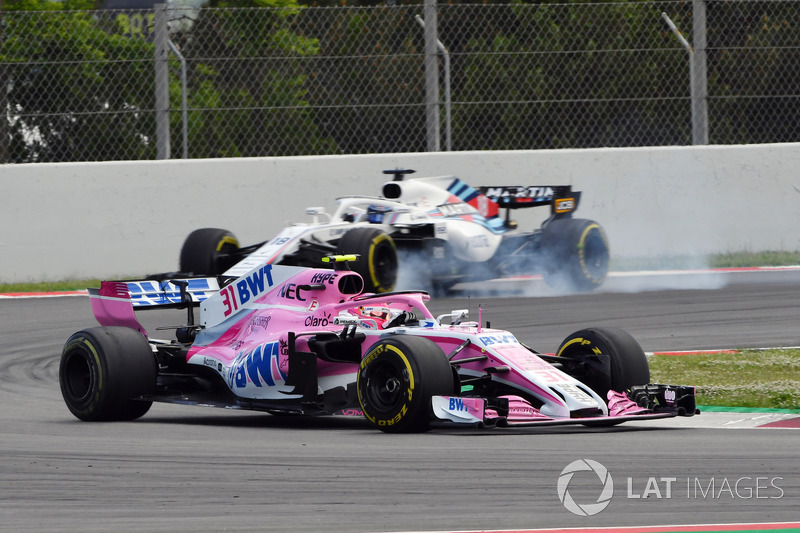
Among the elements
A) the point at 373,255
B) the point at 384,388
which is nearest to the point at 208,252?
the point at 373,255

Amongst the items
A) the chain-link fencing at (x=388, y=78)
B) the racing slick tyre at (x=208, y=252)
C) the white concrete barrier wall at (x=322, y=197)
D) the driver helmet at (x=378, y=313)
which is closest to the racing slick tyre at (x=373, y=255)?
the racing slick tyre at (x=208, y=252)

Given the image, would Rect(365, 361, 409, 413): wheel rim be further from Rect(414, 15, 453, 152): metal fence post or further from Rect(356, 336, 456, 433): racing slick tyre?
Rect(414, 15, 453, 152): metal fence post

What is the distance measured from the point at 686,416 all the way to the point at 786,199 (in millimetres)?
10060

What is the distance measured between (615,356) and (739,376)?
83.2 inches

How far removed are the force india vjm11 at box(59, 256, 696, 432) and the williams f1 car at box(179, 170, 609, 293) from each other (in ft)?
16.9

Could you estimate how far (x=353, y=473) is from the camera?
21.5 ft

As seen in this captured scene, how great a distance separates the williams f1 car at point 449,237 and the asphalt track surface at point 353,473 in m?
4.92

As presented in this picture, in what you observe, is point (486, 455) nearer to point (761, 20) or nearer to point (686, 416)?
point (686, 416)

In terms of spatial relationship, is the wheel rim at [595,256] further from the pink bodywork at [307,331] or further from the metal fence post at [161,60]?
the pink bodywork at [307,331]

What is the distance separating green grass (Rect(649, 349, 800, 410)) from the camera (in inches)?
350

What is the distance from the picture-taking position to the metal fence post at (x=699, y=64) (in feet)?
56.9

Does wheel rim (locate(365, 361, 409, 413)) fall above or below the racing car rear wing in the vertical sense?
below

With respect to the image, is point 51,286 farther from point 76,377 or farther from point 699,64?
point 699,64

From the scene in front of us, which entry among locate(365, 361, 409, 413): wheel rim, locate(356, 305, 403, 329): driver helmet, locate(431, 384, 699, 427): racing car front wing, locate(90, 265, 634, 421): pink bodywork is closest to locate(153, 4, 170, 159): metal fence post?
locate(90, 265, 634, 421): pink bodywork
